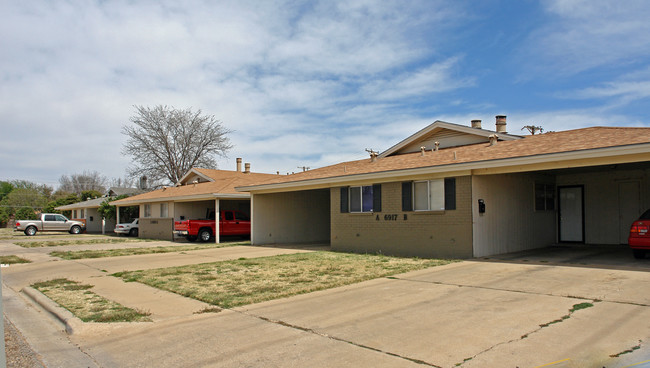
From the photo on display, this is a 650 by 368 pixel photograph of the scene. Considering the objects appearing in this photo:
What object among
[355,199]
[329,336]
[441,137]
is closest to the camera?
[329,336]

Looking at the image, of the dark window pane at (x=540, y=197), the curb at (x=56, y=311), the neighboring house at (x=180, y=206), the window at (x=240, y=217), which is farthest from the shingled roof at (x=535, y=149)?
the neighboring house at (x=180, y=206)

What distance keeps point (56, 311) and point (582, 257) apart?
12313mm

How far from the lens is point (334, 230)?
1809 centimetres

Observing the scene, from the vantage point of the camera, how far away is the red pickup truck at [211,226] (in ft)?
82.6

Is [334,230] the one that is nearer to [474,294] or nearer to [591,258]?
[591,258]

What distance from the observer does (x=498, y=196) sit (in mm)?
14148

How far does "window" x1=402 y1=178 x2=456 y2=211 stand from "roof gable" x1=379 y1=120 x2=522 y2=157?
6439 mm

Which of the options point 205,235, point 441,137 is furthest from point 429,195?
point 205,235

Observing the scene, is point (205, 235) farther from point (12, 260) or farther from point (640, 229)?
point (640, 229)

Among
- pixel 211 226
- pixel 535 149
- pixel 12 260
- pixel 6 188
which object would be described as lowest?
pixel 12 260

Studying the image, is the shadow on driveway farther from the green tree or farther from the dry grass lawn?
the green tree

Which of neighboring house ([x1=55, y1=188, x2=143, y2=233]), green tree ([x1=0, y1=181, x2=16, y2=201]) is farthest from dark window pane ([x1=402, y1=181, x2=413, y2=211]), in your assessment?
green tree ([x1=0, y1=181, x2=16, y2=201])

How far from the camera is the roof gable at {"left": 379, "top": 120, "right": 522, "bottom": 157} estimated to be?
2039cm

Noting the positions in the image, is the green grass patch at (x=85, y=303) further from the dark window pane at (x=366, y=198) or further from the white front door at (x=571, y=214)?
the white front door at (x=571, y=214)
